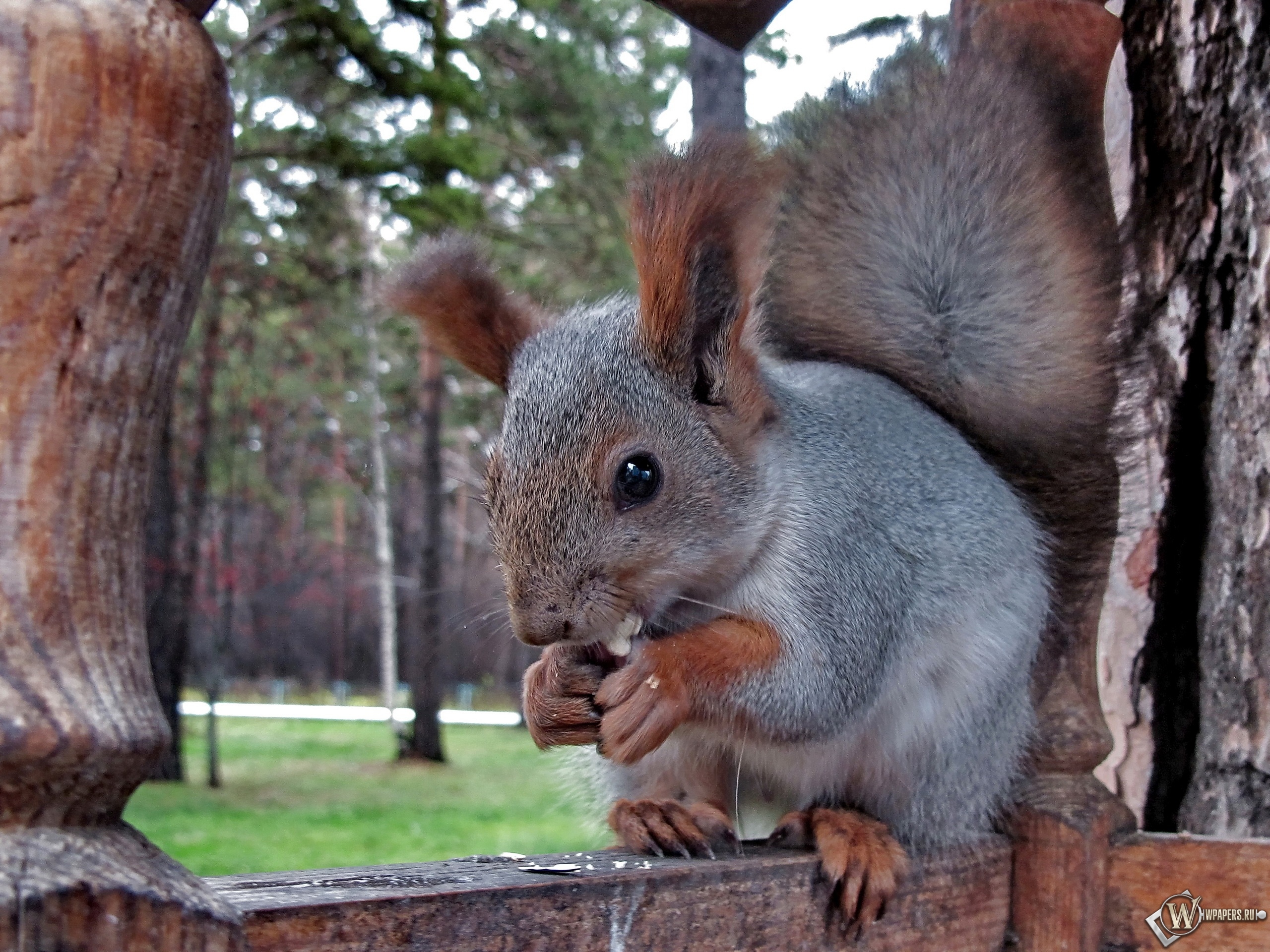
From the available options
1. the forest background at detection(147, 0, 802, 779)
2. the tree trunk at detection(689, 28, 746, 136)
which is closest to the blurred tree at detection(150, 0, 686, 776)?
the forest background at detection(147, 0, 802, 779)

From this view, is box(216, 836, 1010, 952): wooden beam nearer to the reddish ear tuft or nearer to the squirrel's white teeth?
the squirrel's white teeth

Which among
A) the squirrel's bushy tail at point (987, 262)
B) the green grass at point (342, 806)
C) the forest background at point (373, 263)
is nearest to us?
the squirrel's bushy tail at point (987, 262)

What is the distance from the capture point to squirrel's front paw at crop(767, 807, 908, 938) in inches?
35.0

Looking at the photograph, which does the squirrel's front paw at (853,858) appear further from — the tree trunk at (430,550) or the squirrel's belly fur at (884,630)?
the tree trunk at (430,550)

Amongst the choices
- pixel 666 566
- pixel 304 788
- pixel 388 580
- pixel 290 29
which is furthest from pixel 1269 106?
pixel 388 580

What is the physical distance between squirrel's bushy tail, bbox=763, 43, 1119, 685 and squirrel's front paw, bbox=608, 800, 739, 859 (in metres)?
0.39

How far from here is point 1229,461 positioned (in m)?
1.24

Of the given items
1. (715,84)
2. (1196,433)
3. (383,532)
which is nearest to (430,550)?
(383,532)

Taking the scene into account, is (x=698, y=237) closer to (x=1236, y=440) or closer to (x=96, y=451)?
(x=96, y=451)

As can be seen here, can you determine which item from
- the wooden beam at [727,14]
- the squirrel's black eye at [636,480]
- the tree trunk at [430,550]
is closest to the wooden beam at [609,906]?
the squirrel's black eye at [636,480]

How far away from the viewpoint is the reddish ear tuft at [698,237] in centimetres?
86

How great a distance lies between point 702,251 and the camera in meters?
0.93

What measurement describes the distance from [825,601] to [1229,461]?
21.4 inches

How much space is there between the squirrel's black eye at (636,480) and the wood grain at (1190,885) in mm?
487
